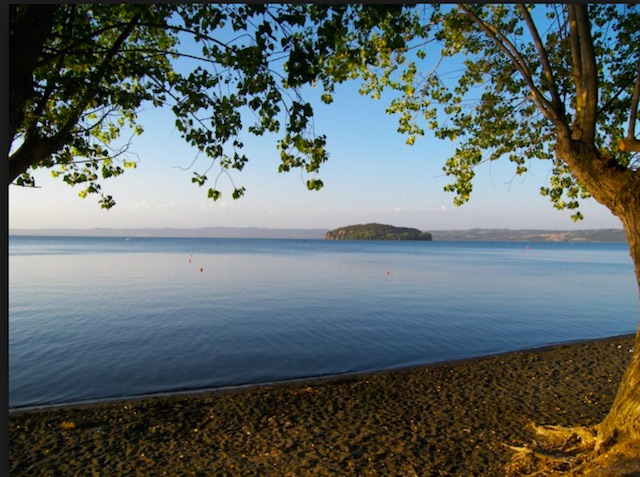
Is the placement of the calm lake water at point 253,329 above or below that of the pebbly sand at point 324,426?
below

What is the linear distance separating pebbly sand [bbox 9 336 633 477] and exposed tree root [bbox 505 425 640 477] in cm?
34

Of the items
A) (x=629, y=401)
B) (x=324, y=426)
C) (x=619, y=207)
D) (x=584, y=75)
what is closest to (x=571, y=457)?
(x=629, y=401)

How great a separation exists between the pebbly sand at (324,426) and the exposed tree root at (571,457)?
0.34 meters

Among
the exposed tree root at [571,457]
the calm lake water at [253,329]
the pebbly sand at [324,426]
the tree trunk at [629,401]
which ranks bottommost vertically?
the calm lake water at [253,329]

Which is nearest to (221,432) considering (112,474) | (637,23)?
(112,474)

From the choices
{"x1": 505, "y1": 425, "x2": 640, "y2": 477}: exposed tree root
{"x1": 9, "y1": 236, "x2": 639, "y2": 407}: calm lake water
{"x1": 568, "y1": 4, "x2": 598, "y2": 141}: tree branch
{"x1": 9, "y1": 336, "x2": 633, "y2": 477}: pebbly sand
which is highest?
{"x1": 568, "y1": 4, "x2": 598, "y2": 141}: tree branch

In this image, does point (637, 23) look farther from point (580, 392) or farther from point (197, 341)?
point (197, 341)

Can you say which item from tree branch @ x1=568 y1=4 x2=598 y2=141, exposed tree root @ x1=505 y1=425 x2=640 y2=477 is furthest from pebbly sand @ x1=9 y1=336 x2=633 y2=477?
tree branch @ x1=568 y1=4 x2=598 y2=141

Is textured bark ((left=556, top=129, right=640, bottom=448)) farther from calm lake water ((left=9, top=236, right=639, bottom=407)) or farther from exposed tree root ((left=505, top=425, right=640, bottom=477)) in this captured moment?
calm lake water ((left=9, top=236, right=639, bottom=407))

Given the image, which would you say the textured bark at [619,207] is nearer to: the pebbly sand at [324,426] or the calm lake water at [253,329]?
the pebbly sand at [324,426]

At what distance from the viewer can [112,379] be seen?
12.2m

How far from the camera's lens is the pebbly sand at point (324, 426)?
257 inches

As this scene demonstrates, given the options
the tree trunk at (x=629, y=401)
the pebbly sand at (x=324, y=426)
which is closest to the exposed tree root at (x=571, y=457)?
the tree trunk at (x=629, y=401)

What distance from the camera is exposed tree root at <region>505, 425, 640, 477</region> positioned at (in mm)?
4988
